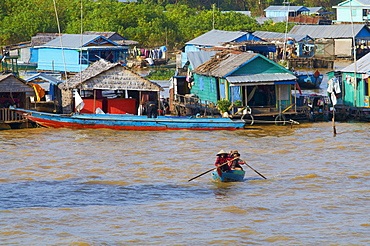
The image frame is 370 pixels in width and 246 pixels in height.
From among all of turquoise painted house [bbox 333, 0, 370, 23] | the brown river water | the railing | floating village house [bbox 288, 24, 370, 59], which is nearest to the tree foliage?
floating village house [bbox 288, 24, 370, 59]

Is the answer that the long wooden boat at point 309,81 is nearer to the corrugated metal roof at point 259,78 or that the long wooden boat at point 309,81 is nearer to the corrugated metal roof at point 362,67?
the corrugated metal roof at point 362,67

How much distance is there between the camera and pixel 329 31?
2196 inches

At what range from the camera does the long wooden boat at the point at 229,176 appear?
704 inches

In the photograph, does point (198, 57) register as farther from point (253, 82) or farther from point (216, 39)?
point (216, 39)

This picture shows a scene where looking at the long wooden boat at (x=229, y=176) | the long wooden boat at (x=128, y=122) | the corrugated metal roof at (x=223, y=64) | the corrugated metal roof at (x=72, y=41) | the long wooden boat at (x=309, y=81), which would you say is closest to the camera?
the long wooden boat at (x=229, y=176)

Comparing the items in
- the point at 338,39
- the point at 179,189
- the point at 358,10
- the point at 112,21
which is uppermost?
the point at 358,10

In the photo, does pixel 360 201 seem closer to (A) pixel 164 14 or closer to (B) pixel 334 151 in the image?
(B) pixel 334 151

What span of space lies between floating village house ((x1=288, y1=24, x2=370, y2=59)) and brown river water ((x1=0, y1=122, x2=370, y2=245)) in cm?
2764

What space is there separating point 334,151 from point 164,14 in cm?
4084

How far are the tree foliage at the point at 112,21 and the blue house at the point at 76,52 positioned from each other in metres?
11.5

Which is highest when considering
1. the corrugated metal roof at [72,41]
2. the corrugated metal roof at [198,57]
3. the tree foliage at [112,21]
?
the tree foliage at [112,21]

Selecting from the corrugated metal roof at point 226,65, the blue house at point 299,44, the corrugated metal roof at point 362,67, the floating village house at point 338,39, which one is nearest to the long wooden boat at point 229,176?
the corrugated metal roof at point 226,65

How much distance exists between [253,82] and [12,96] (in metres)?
10.5

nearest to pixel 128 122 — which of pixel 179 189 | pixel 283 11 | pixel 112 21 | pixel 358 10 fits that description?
pixel 179 189
